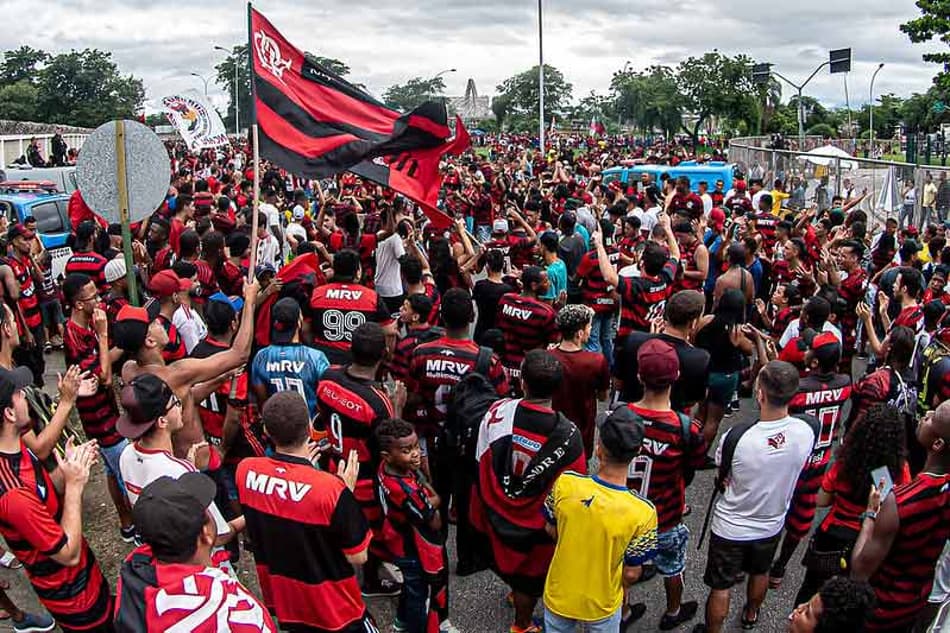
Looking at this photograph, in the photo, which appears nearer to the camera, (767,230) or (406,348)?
(406,348)

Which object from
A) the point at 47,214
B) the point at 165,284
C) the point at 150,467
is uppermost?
the point at 47,214

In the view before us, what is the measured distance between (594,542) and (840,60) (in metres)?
35.7

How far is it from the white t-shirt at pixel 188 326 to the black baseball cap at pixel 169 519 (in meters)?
3.72

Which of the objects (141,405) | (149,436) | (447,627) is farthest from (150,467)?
(447,627)

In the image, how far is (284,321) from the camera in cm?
530

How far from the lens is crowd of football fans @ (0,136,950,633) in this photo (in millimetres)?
3592

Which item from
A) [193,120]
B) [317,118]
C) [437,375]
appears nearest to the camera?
[437,375]

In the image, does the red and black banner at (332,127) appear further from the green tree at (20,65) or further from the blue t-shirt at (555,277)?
the green tree at (20,65)

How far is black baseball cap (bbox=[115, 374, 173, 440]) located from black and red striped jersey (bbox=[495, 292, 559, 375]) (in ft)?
10.3

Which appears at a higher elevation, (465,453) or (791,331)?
(791,331)

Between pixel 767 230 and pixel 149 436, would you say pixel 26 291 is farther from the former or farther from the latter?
pixel 767 230

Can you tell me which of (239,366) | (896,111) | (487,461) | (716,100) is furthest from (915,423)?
(896,111)

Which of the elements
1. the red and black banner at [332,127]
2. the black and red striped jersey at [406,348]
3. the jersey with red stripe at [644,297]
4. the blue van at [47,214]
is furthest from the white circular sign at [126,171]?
the blue van at [47,214]

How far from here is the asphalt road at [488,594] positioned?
16.7 ft
